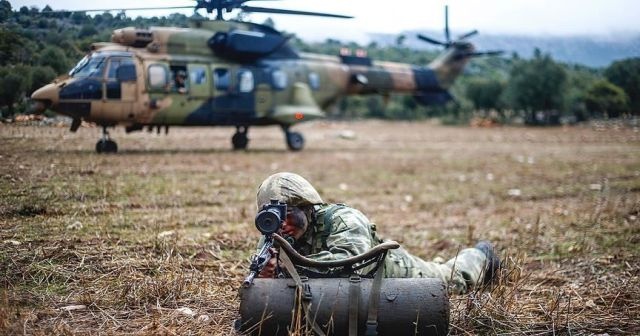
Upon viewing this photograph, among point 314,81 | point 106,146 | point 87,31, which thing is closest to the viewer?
point 87,31

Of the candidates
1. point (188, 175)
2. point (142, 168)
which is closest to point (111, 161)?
point (142, 168)

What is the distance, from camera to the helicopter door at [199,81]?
40.9 ft

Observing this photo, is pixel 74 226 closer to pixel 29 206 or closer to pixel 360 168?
pixel 29 206

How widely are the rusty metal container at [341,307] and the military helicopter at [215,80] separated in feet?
12.0

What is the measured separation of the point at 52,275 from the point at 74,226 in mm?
873

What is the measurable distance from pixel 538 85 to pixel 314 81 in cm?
873

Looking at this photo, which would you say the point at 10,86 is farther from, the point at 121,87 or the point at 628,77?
the point at 628,77

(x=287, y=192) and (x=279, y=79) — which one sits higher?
(x=279, y=79)

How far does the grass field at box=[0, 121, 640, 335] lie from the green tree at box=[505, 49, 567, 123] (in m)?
8.81

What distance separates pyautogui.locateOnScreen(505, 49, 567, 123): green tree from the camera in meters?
19.5

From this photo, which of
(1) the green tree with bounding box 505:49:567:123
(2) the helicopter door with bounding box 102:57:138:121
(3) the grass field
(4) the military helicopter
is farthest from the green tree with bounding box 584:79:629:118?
(2) the helicopter door with bounding box 102:57:138:121

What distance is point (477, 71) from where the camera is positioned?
105 feet

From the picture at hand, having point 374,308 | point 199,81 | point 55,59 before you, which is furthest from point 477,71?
point 374,308

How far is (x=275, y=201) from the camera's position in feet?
10.9
